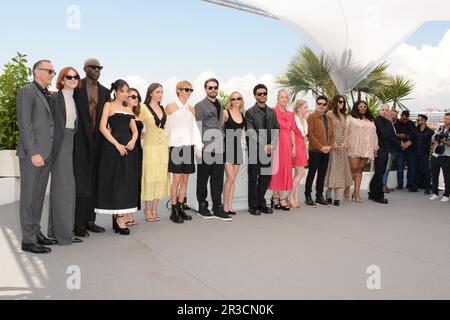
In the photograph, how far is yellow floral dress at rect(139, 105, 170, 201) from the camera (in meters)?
4.68

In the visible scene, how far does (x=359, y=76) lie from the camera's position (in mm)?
9125

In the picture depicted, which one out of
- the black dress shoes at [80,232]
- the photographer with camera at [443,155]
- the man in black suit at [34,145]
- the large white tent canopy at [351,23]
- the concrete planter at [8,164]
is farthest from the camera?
the large white tent canopy at [351,23]

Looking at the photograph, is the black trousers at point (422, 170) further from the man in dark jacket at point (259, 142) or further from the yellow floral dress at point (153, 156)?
the yellow floral dress at point (153, 156)

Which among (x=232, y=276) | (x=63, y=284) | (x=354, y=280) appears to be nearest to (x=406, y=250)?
(x=354, y=280)

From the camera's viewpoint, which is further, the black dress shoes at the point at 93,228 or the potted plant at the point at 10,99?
the potted plant at the point at 10,99

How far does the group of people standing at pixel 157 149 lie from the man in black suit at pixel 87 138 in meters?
0.01

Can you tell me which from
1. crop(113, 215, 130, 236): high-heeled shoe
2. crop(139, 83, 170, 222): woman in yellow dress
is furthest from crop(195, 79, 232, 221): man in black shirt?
crop(113, 215, 130, 236): high-heeled shoe

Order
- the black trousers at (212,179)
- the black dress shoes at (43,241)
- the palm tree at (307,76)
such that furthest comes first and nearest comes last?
the palm tree at (307,76) → the black trousers at (212,179) → the black dress shoes at (43,241)

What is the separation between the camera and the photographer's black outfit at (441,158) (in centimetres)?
713

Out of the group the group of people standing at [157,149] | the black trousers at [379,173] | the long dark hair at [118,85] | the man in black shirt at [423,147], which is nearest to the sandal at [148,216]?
the group of people standing at [157,149]

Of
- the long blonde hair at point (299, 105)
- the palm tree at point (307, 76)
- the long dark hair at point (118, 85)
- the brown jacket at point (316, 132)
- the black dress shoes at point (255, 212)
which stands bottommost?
the black dress shoes at point (255, 212)

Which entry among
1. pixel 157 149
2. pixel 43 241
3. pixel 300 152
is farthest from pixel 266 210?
pixel 43 241

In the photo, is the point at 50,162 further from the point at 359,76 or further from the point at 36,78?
the point at 359,76

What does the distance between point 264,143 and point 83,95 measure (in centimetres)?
239
